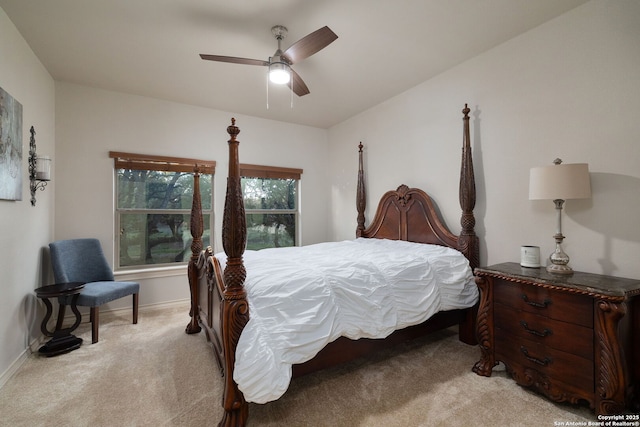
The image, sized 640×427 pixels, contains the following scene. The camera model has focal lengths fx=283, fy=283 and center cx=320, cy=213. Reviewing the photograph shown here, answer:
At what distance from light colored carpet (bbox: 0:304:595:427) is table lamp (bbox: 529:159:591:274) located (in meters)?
0.92

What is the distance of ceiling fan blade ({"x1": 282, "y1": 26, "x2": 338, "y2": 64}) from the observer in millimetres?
1888

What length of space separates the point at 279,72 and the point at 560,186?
2.22 metres

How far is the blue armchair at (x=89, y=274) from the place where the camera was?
2.67 metres

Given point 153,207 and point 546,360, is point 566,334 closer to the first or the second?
point 546,360

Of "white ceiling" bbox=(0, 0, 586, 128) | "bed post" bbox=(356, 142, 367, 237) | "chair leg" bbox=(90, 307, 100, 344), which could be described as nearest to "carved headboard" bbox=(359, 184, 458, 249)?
"bed post" bbox=(356, 142, 367, 237)

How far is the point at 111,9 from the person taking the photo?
2.10 meters

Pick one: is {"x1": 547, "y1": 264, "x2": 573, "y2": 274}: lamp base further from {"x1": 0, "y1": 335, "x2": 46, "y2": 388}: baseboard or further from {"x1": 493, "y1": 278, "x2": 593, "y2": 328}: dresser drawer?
{"x1": 0, "y1": 335, "x2": 46, "y2": 388}: baseboard

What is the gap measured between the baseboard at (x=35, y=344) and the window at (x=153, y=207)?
1.73ft

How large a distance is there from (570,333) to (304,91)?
8.98ft

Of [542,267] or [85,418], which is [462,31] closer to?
[542,267]

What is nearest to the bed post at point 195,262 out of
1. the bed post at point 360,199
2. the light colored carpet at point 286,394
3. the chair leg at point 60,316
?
the light colored carpet at point 286,394

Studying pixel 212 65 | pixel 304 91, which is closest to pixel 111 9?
pixel 212 65

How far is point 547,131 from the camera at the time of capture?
230 cm

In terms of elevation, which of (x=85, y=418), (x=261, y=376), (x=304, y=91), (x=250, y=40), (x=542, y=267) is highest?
(x=250, y=40)
